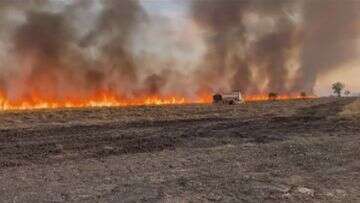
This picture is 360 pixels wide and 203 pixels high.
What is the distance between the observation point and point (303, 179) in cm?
1594

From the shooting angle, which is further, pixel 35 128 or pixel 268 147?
pixel 35 128

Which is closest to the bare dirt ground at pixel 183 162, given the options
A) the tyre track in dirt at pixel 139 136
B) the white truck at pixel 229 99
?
the tyre track in dirt at pixel 139 136

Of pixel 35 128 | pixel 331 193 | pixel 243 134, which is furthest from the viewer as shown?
pixel 35 128

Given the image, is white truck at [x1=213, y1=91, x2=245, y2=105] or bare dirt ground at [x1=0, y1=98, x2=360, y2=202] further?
white truck at [x1=213, y1=91, x2=245, y2=105]

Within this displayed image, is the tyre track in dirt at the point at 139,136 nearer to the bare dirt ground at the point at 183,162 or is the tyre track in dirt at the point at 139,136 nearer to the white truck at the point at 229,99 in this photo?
the bare dirt ground at the point at 183,162

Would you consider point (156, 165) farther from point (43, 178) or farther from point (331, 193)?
point (331, 193)

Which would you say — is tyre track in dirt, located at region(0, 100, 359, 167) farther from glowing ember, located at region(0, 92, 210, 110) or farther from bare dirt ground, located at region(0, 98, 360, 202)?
glowing ember, located at region(0, 92, 210, 110)

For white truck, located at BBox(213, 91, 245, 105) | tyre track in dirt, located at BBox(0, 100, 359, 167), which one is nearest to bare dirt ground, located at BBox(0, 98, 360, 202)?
tyre track in dirt, located at BBox(0, 100, 359, 167)

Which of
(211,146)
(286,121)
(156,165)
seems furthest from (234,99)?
(156,165)

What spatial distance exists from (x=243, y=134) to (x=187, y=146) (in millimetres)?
4417

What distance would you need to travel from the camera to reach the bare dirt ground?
1445cm

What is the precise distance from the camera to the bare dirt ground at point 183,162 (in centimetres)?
1445

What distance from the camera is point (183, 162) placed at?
61.5 ft

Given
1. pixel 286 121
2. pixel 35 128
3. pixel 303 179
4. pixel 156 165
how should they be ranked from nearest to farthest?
pixel 303 179, pixel 156 165, pixel 35 128, pixel 286 121
